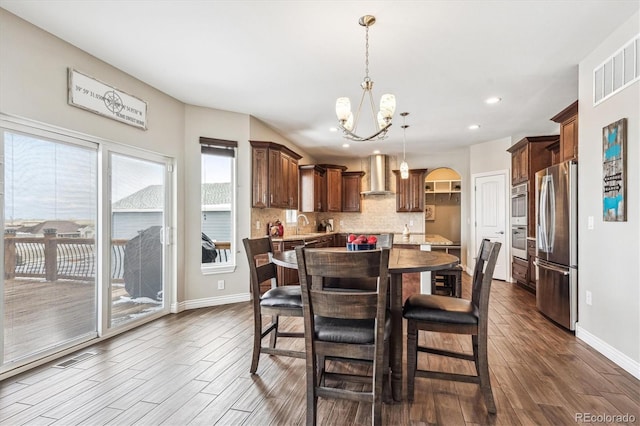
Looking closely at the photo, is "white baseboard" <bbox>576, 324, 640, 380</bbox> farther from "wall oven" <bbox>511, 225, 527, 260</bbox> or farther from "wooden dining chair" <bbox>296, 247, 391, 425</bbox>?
"wall oven" <bbox>511, 225, 527, 260</bbox>

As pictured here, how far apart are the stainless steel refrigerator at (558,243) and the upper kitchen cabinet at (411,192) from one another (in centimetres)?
380

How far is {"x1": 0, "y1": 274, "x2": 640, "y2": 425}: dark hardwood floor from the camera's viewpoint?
199cm

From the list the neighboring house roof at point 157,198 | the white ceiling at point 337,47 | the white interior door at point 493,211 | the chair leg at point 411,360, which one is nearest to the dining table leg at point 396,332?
the chair leg at point 411,360

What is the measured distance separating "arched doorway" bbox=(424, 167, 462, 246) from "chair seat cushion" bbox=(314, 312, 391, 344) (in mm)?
8286

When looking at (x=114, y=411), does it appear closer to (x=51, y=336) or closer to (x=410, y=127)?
(x=51, y=336)

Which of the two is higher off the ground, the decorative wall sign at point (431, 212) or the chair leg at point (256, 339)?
the decorative wall sign at point (431, 212)

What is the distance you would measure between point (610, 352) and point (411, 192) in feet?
17.7

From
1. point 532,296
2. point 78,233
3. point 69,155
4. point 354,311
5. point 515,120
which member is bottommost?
point 532,296

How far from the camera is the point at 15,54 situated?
2527 mm

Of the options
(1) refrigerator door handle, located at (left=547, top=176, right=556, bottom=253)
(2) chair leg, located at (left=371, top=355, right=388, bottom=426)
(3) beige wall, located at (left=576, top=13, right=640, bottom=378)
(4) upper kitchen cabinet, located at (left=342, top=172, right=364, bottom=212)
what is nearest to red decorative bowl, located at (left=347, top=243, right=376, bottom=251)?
(2) chair leg, located at (left=371, top=355, right=388, bottom=426)

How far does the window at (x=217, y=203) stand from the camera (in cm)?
461

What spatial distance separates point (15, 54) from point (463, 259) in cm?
785

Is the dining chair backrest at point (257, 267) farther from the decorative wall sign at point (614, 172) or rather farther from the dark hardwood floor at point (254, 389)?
the decorative wall sign at point (614, 172)

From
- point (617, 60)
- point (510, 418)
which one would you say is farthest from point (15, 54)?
point (617, 60)
